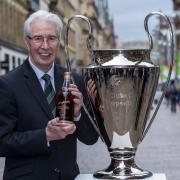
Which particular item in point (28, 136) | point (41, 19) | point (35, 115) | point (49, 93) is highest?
point (41, 19)

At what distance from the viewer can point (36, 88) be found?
4520 millimetres

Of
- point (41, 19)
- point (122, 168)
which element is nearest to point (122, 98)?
point (122, 168)

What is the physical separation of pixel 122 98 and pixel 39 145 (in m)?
0.56

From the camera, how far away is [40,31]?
4.42 metres

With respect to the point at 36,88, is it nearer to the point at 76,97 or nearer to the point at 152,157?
the point at 76,97

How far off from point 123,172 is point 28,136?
2.07 feet

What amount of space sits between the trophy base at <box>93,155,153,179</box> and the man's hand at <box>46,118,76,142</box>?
489 mm

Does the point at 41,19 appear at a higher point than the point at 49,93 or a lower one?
higher

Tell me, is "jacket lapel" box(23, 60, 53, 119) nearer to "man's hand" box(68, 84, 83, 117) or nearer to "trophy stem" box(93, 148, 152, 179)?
"man's hand" box(68, 84, 83, 117)

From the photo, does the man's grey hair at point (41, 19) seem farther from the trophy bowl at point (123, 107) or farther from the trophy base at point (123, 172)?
the trophy base at point (123, 172)

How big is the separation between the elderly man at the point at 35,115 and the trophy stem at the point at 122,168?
0.73ft

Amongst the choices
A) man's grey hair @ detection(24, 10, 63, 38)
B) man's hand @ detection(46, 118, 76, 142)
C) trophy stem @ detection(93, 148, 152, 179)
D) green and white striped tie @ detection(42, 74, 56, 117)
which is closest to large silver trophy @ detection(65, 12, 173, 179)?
trophy stem @ detection(93, 148, 152, 179)

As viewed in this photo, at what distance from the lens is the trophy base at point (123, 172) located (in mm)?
4551

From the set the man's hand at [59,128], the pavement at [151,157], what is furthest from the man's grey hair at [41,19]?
the pavement at [151,157]
